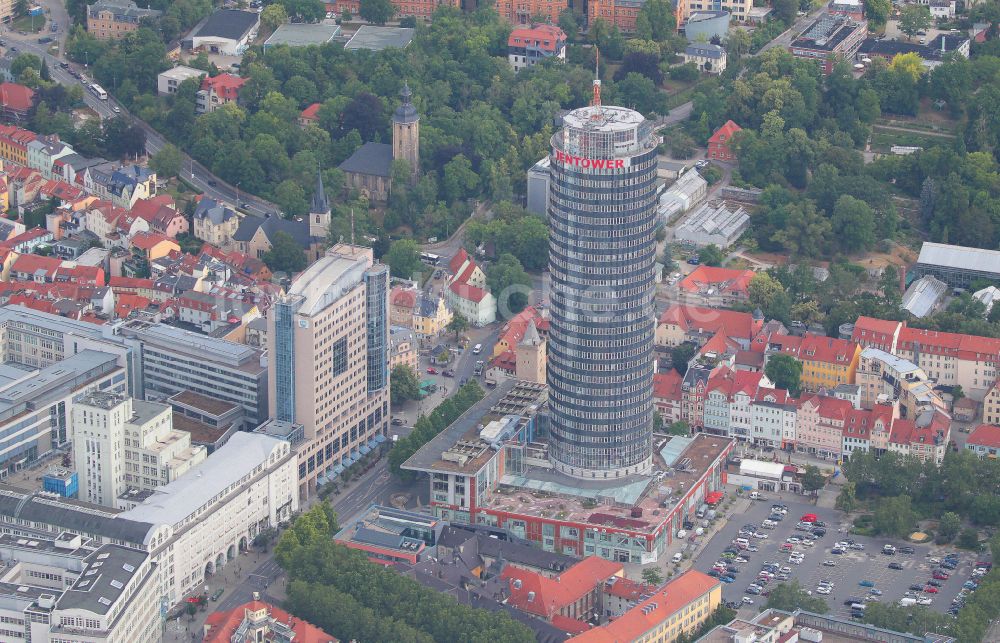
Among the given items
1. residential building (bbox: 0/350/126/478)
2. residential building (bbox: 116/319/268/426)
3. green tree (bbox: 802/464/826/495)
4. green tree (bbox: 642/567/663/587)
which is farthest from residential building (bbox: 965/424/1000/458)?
residential building (bbox: 0/350/126/478)

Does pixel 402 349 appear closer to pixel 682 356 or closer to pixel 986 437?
pixel 682 356

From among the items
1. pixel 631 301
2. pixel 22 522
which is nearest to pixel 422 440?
pixel 631 301

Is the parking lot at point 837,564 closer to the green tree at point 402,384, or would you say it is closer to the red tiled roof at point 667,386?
the red tiled roof at point 667,386

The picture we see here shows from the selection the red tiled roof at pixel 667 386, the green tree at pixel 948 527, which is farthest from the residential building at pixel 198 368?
the green tree at pixel 948 527

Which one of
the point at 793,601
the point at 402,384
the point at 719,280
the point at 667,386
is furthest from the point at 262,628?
the point at 719,280

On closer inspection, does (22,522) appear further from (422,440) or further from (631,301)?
(631,301)
